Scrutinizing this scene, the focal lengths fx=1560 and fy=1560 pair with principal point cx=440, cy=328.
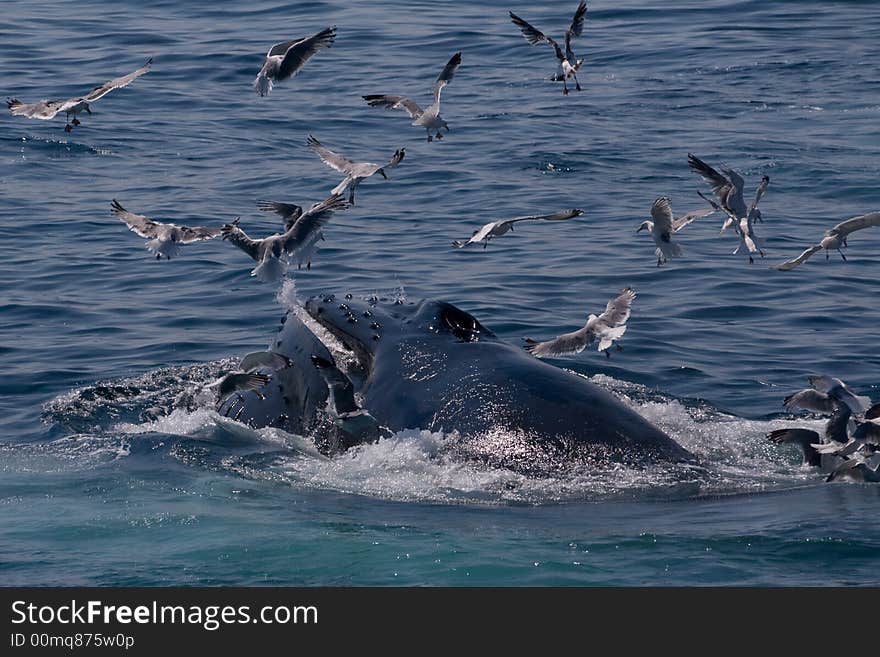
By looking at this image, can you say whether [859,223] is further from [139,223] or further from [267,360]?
[139,223]

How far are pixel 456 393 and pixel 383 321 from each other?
1.29 meters

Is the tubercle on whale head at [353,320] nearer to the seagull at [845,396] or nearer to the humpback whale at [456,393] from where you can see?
the humpback whale at [456,393]

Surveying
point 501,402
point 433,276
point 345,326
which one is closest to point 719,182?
point 345,326

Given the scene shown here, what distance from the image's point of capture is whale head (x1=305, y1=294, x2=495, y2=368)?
36.1ft

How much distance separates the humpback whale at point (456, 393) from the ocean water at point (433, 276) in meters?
0.18

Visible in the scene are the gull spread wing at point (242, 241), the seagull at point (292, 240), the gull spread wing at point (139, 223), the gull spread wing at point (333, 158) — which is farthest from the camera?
the gull spread wing at point (333, 158)

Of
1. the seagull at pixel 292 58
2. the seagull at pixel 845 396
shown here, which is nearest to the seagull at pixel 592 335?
the seagull at pixel 845 396

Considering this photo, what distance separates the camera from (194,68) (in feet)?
107

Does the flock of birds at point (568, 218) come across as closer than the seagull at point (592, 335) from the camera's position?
Yes

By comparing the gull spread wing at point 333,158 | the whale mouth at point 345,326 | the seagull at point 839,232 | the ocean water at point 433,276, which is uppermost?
the gull spread wing at point 333,158

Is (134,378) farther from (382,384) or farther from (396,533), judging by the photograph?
(396,533)

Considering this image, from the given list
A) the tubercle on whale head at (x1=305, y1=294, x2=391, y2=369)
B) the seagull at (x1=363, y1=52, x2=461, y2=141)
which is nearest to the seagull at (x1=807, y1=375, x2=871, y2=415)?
the tubercle on whale head at (x1=305, y1=294, x2=391, y2=369)

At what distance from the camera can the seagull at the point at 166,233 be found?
1380cm

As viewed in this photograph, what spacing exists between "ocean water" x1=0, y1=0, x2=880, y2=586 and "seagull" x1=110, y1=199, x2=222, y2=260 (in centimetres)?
134
